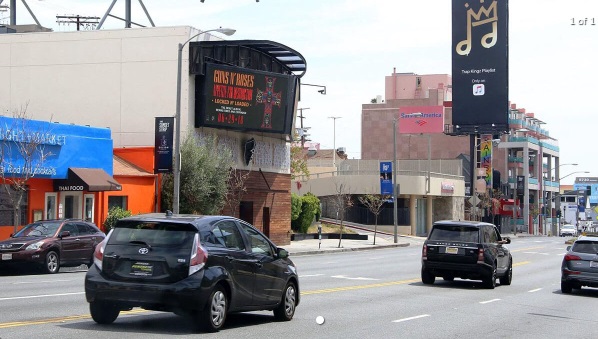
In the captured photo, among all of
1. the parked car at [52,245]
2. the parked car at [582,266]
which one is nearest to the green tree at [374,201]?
the parked car at [52,245]

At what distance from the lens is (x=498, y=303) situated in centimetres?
2031

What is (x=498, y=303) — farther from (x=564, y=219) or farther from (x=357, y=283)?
(x=564, y=219)

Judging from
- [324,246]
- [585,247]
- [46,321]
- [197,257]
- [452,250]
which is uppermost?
[197,257]

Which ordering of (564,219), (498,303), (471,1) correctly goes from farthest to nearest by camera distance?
(564,219), (471,1), (498,303)

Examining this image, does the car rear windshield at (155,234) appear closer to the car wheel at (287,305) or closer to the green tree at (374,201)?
the car wheel at (287,305)

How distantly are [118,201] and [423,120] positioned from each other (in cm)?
6729

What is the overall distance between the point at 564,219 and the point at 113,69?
12341 centimetres

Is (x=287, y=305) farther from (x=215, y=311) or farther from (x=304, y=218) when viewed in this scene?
(x=304, y=218)

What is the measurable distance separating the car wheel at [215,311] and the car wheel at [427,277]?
12.7 metres

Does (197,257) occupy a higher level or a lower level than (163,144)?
lower

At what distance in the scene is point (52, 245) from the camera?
86.3ft

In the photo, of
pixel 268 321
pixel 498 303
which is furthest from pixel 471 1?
pixel 268 321

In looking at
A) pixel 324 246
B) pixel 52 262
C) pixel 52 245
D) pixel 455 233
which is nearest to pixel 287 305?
pixel 455 233

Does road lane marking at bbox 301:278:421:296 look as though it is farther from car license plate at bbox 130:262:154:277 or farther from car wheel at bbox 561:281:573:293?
car license plate at bbox 130:262:154:277
